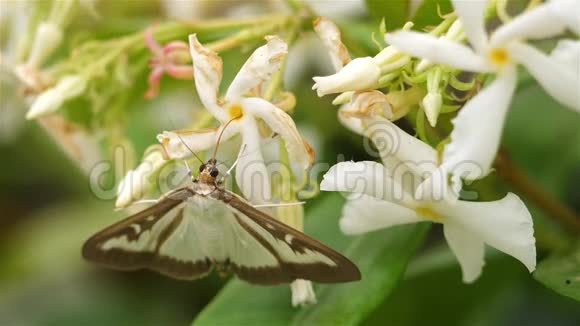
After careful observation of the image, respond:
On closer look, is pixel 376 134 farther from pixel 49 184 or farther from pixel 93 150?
pixel 49 184

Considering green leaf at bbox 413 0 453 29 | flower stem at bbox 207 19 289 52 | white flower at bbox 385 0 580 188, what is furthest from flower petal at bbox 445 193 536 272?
flower stem at bbox 207 19 289 52

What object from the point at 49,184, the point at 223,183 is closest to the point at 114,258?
the point at 223,183

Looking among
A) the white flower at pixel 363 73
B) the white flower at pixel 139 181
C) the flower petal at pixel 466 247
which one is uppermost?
the white flower at pixel 363 73

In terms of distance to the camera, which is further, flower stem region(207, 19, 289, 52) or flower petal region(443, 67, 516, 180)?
flower stem region(207, 19, 289, 52)

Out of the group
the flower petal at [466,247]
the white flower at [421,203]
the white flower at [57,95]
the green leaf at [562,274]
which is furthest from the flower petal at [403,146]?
the white flower at [57,95]

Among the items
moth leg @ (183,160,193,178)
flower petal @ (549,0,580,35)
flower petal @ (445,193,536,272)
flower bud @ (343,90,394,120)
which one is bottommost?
flower petal @ (445,193,536,272)

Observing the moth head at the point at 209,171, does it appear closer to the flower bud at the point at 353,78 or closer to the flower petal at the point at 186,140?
the flower petal at the point at 186,140

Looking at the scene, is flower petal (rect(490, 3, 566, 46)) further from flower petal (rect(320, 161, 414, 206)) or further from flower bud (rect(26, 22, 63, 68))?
flower bud (rect(26, 22, 63, 68))
